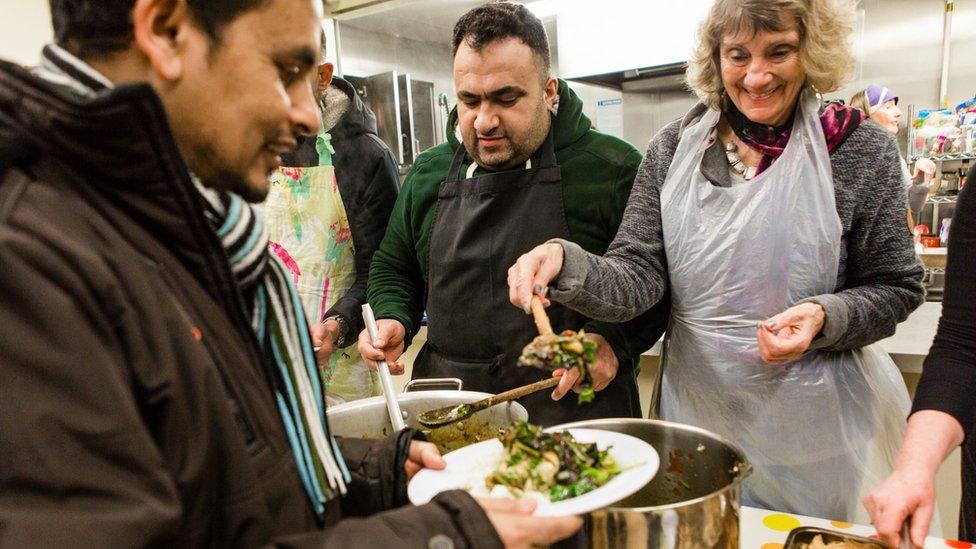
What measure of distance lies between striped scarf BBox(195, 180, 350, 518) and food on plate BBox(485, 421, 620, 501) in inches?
8.1

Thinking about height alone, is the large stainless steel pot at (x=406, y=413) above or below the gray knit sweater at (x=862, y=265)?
below

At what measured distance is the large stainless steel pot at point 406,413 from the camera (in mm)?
1195

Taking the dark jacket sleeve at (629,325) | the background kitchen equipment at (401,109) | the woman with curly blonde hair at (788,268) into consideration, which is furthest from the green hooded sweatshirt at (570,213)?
the background kitchen equipment at (401,109)

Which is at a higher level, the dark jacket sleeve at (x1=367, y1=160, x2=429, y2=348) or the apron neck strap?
the apron neck strap

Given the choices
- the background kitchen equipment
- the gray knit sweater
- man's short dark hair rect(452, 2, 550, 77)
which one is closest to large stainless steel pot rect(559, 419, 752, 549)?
the gray knit sweater

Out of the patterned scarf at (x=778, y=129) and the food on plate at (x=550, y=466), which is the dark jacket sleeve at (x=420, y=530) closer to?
the food on plate at (x=550, y=466)

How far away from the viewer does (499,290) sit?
1460 millimetres

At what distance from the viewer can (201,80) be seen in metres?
0.58

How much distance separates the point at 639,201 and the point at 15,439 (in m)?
1.17

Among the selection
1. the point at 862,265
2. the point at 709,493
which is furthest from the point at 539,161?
the point at 709,493

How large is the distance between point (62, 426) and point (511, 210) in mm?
1133

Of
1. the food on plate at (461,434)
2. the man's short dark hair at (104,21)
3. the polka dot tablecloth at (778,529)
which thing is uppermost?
the man's short dark hair at (104,21)

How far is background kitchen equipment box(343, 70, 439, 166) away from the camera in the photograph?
333cm

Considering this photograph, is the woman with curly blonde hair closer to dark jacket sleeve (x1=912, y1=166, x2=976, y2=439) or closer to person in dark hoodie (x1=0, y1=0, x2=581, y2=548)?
dark jacket sleeve (x1=912, y1=166, x2=976, y2=439)
